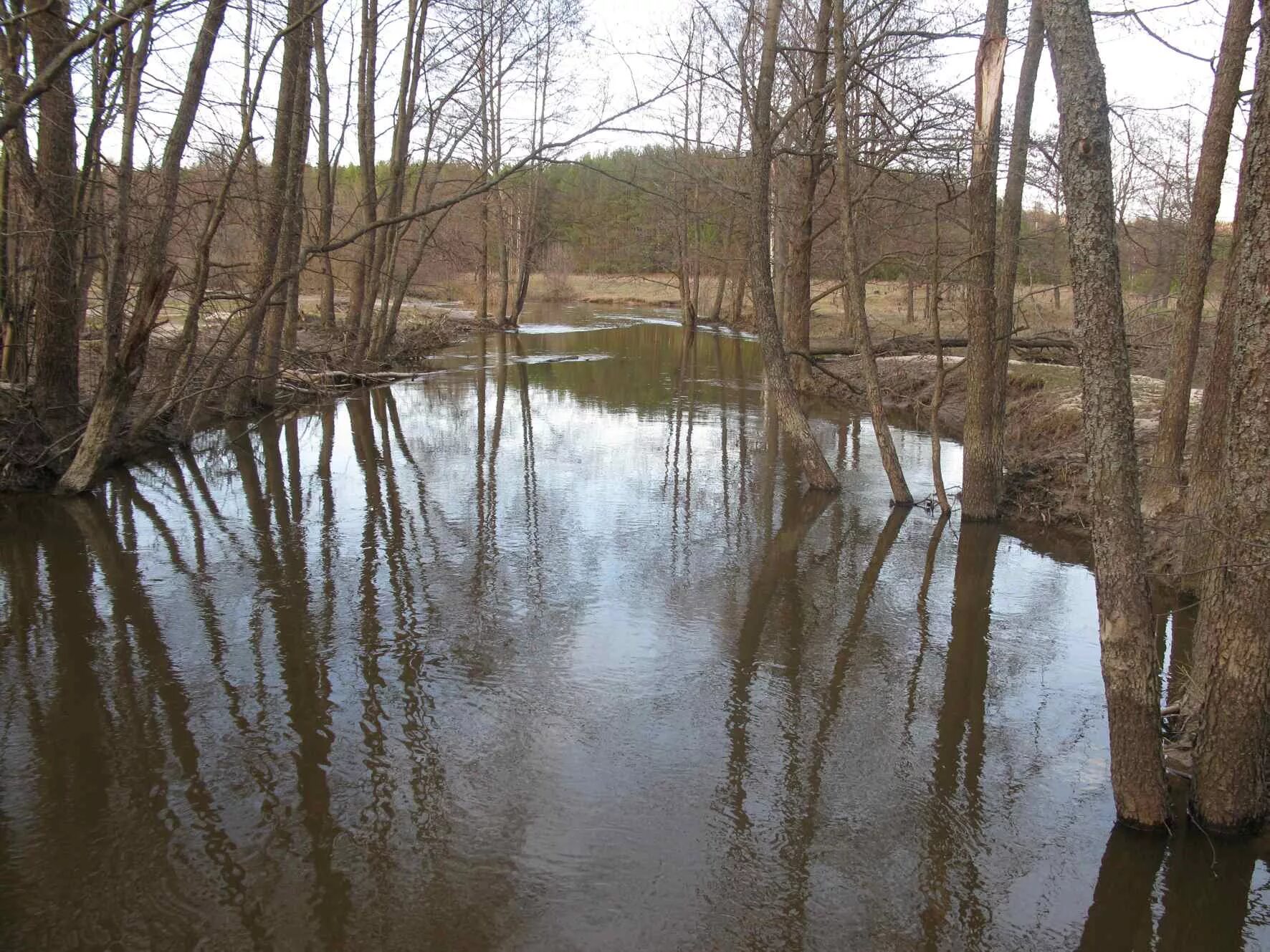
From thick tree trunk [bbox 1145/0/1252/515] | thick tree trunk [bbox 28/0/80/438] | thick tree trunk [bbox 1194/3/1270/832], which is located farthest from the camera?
thick tree trunk [bbox 28/0/80/438]

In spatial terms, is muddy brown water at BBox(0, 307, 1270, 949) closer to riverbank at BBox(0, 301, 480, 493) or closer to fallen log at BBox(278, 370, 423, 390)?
riverbank at BBox(0, 301, 480, 493)

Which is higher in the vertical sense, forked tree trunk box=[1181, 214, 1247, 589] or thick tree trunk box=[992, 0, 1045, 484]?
thick tree trunk box=[992, 0, 1045, 484]

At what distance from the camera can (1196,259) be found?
8164 mm

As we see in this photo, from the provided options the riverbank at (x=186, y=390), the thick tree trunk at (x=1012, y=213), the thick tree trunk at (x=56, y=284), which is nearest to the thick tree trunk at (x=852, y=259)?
the thick tree trunk at (x=1012, y=213)

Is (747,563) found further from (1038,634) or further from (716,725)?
(716,725)

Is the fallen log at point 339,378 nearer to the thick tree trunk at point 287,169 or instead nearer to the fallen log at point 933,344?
the thick tree trunk at point 287,169

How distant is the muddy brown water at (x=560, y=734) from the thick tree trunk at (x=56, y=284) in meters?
1.22

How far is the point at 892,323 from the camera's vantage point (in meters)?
31.5

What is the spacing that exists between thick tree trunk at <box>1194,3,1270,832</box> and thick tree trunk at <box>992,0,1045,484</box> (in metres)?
5.19

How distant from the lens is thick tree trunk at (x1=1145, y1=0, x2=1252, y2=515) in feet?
25.3

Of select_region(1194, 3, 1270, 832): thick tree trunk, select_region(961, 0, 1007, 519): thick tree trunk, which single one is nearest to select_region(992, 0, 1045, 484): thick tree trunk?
select_region(961, 0, 1007, 519): thick tree trunk

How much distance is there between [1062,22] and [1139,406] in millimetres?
8728

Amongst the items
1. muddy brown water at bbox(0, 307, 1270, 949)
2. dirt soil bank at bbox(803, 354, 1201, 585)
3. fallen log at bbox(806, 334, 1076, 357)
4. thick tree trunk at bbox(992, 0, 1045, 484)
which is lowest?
muddy brown water at bbox(0, 307, 1270, 949)

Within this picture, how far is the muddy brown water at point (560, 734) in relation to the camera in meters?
3.99
